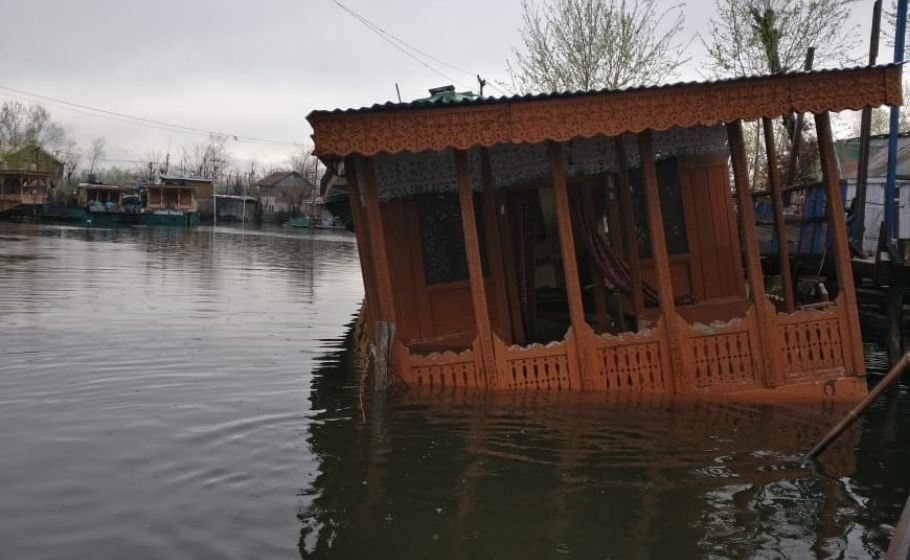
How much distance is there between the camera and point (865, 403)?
15.2 feet

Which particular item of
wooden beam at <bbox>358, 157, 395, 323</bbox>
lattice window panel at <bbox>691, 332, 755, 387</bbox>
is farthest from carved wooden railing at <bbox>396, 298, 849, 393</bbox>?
wooden beam at <bbox>358, 157, 395, 323</bbox>

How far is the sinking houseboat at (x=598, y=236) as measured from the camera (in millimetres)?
6891

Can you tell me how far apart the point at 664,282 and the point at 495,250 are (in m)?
2.34

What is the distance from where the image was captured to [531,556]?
4.21 meters

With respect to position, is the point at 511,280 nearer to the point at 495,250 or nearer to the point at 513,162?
the point at 495,250

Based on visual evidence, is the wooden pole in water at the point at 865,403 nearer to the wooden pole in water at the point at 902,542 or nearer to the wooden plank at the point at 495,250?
the wooden pole in water at the point at 902,542

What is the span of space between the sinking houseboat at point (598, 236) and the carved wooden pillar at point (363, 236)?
0.11 feet

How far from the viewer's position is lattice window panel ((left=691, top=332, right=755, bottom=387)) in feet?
24.6

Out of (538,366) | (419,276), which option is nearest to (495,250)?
(419,276)

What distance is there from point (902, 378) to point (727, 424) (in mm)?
5115

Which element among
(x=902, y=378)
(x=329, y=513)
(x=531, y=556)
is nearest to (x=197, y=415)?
(x=329, y=513)

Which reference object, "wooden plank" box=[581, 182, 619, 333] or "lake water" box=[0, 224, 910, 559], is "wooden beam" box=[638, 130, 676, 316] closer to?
"lake water" box=[0, 224, 910, 559]

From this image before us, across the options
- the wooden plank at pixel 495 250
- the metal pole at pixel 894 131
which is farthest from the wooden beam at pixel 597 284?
the metal pole at pixel 894 131

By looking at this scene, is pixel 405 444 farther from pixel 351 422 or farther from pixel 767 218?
pixel 767 218
